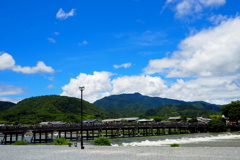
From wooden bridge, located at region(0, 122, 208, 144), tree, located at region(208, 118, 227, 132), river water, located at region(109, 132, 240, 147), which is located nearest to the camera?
river water, located at region(109, 132, 240, 147)

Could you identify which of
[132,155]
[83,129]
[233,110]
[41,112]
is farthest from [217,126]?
[41,112]

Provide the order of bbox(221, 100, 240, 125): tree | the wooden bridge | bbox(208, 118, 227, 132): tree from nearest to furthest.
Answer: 1. the wooden bridge
2. bbox(208, 118, 227, 132): tree
3. bbox(221, 100, 240, 125): tree

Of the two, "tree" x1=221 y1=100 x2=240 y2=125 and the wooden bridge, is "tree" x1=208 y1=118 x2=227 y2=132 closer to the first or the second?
the wooden bridge

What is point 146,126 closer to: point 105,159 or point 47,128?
point 47,128

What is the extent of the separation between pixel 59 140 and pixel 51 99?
540 ft

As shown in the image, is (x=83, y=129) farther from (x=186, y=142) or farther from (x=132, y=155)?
(x=132, y=155)

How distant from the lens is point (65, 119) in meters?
136

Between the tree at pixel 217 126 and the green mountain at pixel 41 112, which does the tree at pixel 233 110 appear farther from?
the green mountain at pixel 41 112

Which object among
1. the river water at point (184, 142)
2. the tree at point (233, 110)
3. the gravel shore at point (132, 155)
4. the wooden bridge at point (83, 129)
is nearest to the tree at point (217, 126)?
the wooden bridge at point (83, 129)

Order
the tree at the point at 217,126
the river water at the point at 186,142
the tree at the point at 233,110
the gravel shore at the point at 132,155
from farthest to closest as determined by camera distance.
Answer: the tree at the point at 233,110 → the tree at the point at 217,126 → the river water at the point at 186,142 → the gravel shore at the point at 132,155

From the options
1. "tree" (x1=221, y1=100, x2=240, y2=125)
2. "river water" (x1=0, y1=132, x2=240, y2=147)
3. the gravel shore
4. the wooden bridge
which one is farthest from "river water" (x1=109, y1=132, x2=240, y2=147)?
"tree" (x1=221, y1=100, x2=240, y2=125)

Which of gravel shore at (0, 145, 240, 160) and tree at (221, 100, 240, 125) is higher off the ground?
tree at (221, 100, 240, 125)

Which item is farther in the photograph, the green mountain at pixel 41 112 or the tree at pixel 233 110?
the green mountain at pixel 41 112

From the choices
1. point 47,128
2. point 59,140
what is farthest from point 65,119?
point 59,140
